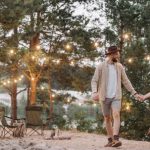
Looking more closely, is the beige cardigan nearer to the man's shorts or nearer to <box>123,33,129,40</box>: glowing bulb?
the man's shorts

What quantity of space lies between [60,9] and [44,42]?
1627mm

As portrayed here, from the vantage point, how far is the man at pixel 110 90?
→ 8.66m

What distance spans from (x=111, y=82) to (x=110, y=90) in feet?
0.52

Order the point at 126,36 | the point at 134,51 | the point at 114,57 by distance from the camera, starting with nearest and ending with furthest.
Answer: the point at 114,57 < the point at 126,36 < the point at 134,51

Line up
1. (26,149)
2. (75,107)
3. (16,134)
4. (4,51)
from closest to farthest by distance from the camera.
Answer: (26,149), (16,134), (4,51), (75,107)

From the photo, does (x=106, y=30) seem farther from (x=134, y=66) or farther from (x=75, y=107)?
(x=75, y=107)

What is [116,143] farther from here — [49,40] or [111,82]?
[49,40]

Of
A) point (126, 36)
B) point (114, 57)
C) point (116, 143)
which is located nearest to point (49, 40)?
point (126, 36)

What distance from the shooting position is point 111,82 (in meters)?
8.84

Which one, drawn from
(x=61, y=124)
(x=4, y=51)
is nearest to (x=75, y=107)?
(x=61, y=124)

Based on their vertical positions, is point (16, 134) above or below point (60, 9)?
below

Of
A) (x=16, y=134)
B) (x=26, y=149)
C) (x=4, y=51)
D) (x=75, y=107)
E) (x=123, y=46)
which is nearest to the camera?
(x=26, y=149)

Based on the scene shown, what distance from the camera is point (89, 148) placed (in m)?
8.66

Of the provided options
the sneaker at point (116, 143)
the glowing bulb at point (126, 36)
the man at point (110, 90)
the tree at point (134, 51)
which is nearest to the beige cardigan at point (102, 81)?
the man at point (110, 90)
